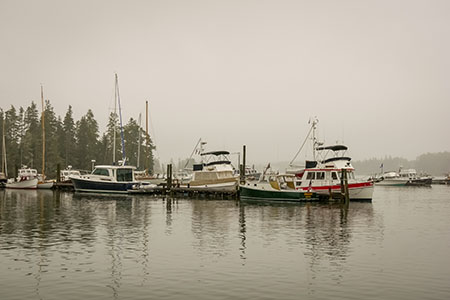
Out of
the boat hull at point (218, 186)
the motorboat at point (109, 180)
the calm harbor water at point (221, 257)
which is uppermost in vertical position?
the motorboat at point (109, 180)

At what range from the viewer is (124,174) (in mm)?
58031

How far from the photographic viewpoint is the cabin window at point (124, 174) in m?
57.7

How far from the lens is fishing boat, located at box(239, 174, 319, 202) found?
1873 inches

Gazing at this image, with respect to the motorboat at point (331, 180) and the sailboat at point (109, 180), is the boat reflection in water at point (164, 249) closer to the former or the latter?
the motorboat at point (331, 180)

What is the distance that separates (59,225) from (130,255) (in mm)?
10823

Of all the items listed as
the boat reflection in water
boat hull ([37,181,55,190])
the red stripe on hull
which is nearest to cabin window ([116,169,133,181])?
boat hull ([37,181,55,190])

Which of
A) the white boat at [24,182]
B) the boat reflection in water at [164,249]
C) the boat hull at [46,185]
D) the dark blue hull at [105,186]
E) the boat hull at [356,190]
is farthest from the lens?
the boat hull at [46,185]

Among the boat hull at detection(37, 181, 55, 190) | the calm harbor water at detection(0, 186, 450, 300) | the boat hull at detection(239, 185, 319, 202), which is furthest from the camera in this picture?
the boat hull at detection(37, 181, 55, 190)

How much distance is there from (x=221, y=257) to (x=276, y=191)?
29650 millimetres

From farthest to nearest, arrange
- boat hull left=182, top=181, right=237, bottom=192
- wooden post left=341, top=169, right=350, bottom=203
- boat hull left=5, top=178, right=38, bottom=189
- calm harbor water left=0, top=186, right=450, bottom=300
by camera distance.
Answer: boat hull left=5, top=178, right=38, bottom=189, boat hull left=182, top=181, right=237, bottom=192, wooden post left=341, top=169, right=350, bottom=203, calm harbor water left=0, top=186, right=450, bottom=300

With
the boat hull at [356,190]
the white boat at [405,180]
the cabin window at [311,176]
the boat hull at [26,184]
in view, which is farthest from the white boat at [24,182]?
the white boat at [405,180]

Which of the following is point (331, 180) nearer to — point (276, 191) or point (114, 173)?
point (276, 191)

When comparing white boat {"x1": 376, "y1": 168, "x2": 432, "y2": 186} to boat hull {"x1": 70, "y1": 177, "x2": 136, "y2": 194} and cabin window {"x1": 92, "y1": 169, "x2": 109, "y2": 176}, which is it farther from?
cabin window {"x1": 92, "y1": 169, "x2": 109, "y2": 176}

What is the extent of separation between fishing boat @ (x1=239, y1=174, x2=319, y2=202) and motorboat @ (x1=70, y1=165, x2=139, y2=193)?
1524cm
